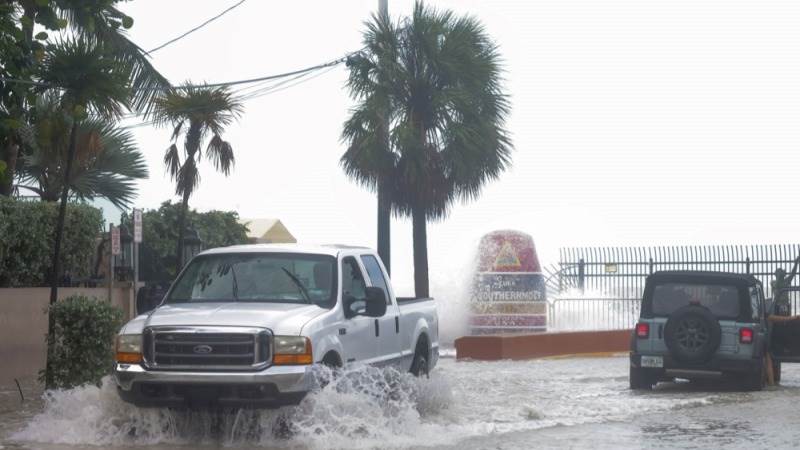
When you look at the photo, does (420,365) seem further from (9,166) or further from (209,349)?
(9,166)

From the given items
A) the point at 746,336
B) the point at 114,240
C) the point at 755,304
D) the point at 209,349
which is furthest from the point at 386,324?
the point at 114,240

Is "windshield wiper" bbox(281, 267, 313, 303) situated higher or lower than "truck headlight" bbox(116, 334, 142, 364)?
higher

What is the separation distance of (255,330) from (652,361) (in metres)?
8.46

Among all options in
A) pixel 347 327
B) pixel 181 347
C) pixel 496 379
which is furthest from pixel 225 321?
pixel 496 379

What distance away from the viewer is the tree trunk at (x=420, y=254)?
107 feet

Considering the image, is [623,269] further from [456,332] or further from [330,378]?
[330,378]

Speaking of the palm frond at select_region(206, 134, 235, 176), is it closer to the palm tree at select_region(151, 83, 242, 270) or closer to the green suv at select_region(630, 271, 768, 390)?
the palm tree at select_region(151, 83, 242, 270)

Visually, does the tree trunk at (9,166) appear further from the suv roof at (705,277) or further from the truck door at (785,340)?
the truck door at (785,340)

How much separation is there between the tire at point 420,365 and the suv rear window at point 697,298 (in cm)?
478

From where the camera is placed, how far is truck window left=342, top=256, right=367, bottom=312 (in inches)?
529

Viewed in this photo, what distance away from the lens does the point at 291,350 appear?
1200 cm

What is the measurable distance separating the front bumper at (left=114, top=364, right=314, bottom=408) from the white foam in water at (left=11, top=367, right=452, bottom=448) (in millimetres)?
251

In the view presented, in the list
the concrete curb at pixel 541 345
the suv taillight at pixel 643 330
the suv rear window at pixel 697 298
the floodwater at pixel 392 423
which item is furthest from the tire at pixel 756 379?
the concrete curb at pixel 541 345

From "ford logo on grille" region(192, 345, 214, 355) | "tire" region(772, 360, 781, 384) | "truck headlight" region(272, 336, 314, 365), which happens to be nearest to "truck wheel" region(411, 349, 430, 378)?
"truck headlight" region(272, 336, 314, 365)
